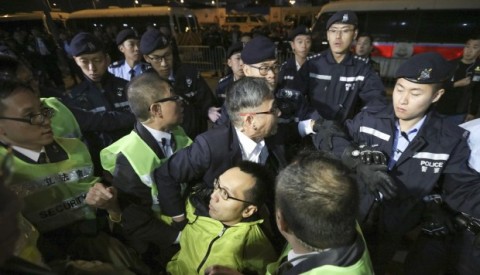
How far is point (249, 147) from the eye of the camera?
6.50 feet

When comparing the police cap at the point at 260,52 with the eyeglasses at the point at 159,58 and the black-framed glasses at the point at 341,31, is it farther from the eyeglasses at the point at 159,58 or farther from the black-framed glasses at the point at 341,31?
the eyeglasses at the point at 159,58

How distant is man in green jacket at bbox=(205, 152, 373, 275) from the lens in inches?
44.2

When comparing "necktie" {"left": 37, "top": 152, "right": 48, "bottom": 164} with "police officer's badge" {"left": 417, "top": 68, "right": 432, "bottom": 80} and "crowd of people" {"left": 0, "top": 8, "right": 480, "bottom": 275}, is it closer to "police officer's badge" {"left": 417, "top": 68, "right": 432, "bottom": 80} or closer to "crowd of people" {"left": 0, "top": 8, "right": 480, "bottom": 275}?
"crowd of people" {"left": 0, "top": 8, "right": 480, "bottom": 275}

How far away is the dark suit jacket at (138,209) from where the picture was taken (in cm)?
185

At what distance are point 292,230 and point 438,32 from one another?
9690 millimetres

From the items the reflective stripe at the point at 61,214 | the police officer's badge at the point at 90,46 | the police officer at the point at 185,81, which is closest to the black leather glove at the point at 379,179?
the police officer at the point at 185,81

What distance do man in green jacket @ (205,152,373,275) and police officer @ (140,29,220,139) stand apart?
6.66 feet

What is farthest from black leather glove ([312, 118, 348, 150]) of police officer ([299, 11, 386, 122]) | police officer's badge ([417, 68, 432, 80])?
police officer ([299, 11, 386, 122])

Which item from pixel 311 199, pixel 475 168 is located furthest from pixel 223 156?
pixel 475 168

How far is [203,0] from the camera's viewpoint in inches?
1018

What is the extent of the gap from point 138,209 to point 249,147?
847 millimetres

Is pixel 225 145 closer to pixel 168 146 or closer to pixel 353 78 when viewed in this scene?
pixel 168 146

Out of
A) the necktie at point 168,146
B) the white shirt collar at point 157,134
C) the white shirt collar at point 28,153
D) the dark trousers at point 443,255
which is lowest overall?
the dark trousers at point 443,255

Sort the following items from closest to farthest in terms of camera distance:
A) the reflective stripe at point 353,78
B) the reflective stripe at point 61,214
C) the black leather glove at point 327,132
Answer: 1. the reflective stripe at point 61,214
2. the black leather glove at point 327,132
3. the reflective stripe at point 353,78
